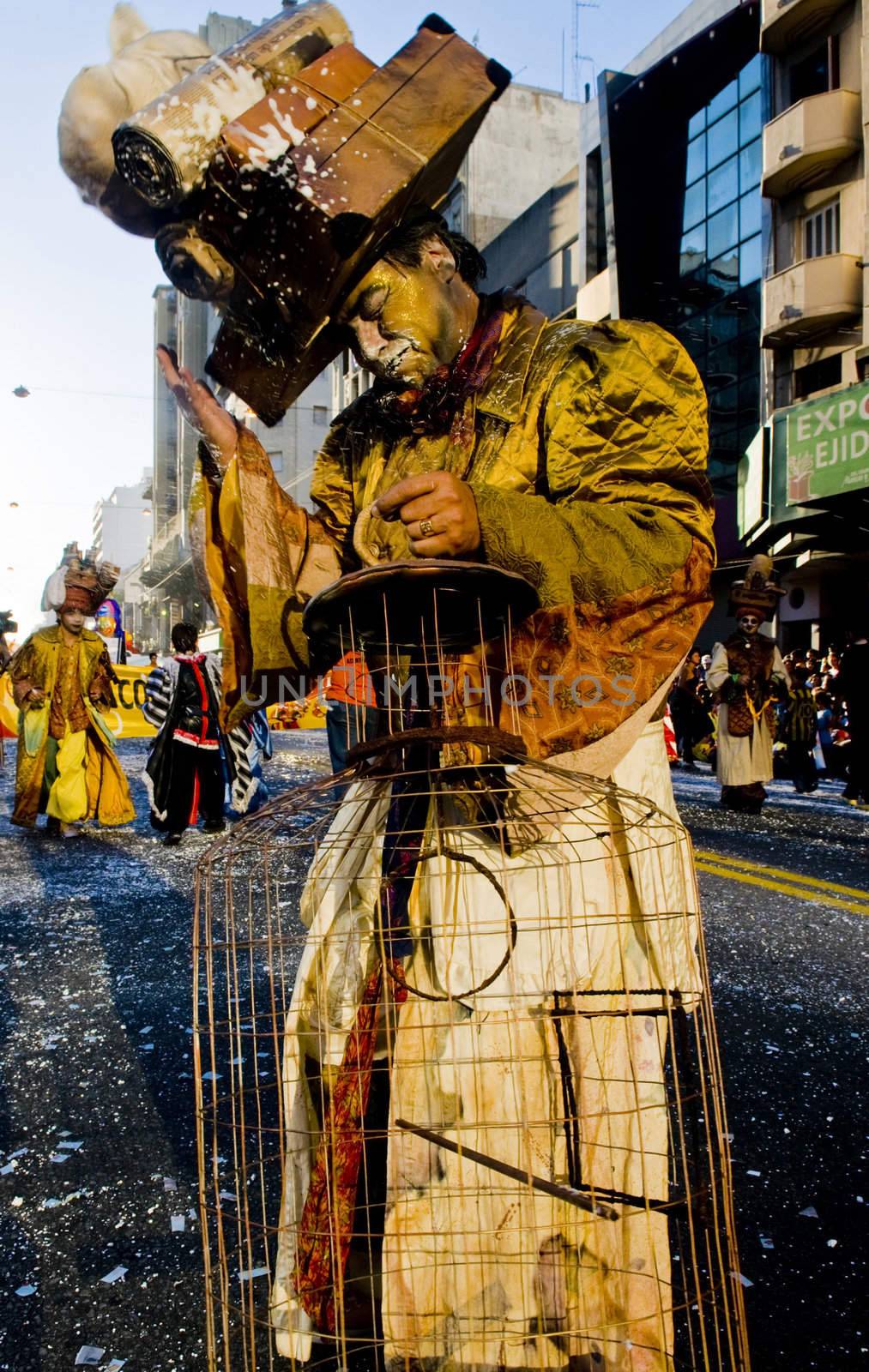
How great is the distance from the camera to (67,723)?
27.7ft

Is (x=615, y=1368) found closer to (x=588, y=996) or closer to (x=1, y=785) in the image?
(x=588, y=996)

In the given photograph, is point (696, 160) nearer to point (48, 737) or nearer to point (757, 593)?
point (757, 593)

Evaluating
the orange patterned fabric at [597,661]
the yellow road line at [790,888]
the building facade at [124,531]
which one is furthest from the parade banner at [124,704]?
the building facade at [124,531]

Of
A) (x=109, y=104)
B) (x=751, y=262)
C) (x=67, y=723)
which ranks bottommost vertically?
(x=67, y=723)

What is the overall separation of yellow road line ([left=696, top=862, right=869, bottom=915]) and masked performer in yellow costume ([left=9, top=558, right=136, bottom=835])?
16.9 ft

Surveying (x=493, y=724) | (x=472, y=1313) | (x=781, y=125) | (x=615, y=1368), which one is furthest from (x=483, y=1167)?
(x=781, y=125)

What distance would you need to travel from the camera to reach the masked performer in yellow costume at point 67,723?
8250 millimetres

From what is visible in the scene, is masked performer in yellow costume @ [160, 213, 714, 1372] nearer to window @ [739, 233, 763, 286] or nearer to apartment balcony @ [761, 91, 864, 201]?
apartment balcony @ [761, 91, 864, 201]

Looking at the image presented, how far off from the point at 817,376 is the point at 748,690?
45.0ft

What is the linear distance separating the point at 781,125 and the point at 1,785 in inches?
777

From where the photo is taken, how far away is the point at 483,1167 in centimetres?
152

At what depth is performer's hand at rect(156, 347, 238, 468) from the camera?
1756 millimetres

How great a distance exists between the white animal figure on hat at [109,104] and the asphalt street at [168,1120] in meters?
2.12

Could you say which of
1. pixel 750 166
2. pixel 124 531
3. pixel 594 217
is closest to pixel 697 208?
pixel 750 166
